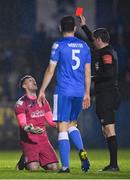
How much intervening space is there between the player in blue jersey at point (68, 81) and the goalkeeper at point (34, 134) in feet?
2.70

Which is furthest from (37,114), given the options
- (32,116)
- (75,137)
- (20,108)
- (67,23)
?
(67,23)

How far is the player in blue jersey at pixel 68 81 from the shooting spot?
34.6 feet

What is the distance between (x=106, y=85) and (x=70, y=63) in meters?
0.91

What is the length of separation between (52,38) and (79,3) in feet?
3.41

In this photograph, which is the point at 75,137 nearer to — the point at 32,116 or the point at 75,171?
the point at 75,171

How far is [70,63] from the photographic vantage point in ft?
35.0

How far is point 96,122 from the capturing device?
60.8 feet

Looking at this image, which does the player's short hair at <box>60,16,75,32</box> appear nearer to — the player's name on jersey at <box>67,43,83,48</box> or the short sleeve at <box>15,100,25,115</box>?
the player's name on jersey at <box>67,43,83,48</box>

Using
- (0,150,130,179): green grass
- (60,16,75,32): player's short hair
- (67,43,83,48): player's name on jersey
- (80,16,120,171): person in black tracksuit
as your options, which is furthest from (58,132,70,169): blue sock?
(60,16,75,32): player's short hair

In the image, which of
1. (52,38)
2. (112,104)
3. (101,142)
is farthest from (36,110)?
(52,38)

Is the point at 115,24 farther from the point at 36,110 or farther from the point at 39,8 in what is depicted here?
the point at 36,110

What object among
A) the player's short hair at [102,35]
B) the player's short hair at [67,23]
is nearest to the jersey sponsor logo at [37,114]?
the player's short hair at [102,35]

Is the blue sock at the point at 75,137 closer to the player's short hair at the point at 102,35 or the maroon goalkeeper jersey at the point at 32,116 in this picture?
→ the maroon goalkeeper jersey at the point at 32,116

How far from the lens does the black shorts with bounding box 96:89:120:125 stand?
11.4 metres
